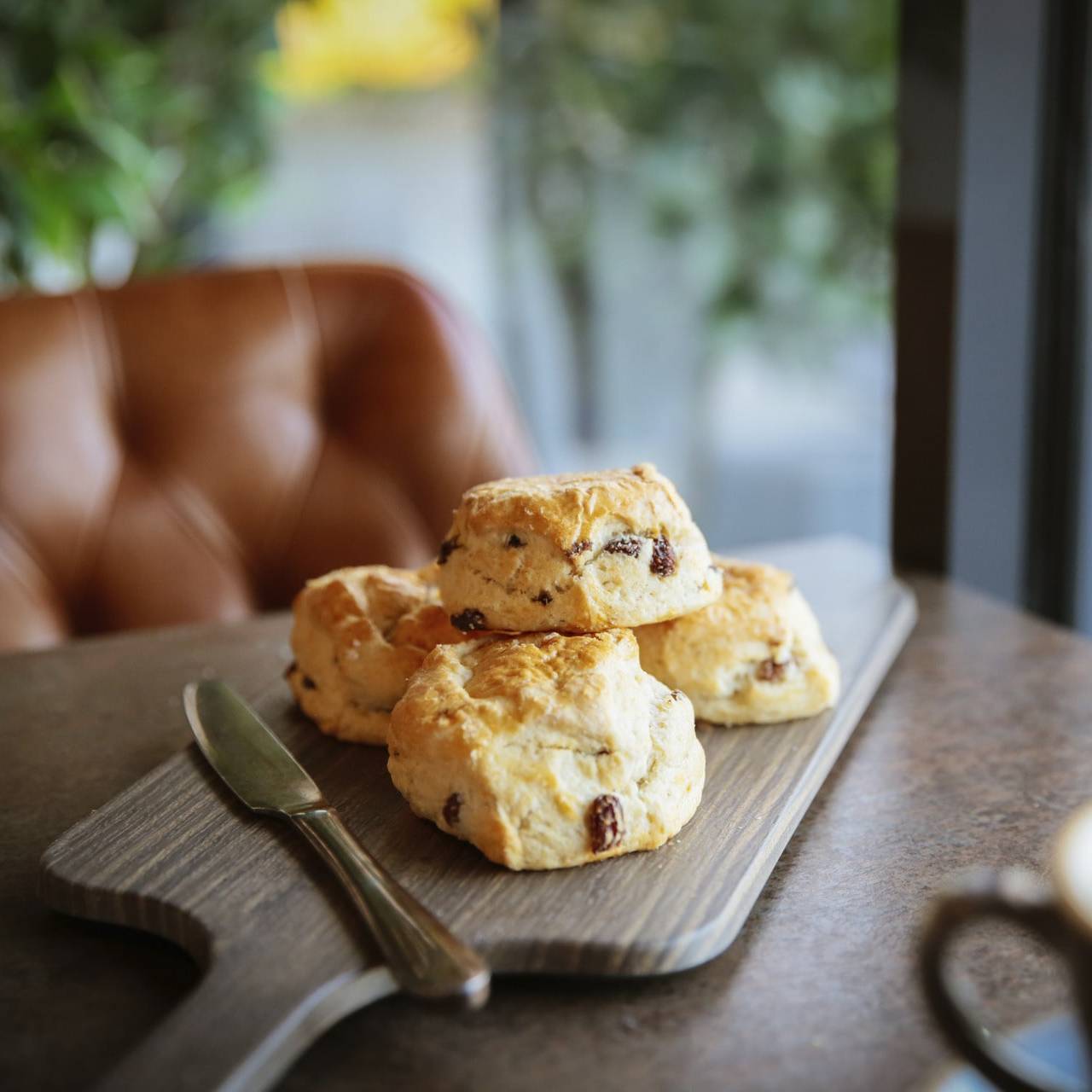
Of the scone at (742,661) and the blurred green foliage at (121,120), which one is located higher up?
the blurred green foliage at (121,120)

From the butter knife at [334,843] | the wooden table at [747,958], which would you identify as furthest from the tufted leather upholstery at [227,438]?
the butter knife at [334,843]

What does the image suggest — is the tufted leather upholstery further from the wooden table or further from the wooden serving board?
the wooden serving board

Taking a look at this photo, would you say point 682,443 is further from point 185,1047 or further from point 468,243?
point 185,1047

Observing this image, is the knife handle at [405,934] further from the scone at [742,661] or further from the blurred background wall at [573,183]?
the blurred background wall at [573,183]

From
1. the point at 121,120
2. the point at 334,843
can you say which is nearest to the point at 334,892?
the point at 334,843

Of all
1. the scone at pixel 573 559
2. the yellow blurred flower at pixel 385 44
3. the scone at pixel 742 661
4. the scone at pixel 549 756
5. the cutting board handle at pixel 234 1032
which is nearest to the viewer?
the cutting board handle at pixel 234 1032

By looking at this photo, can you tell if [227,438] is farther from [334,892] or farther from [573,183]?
[573,183]
